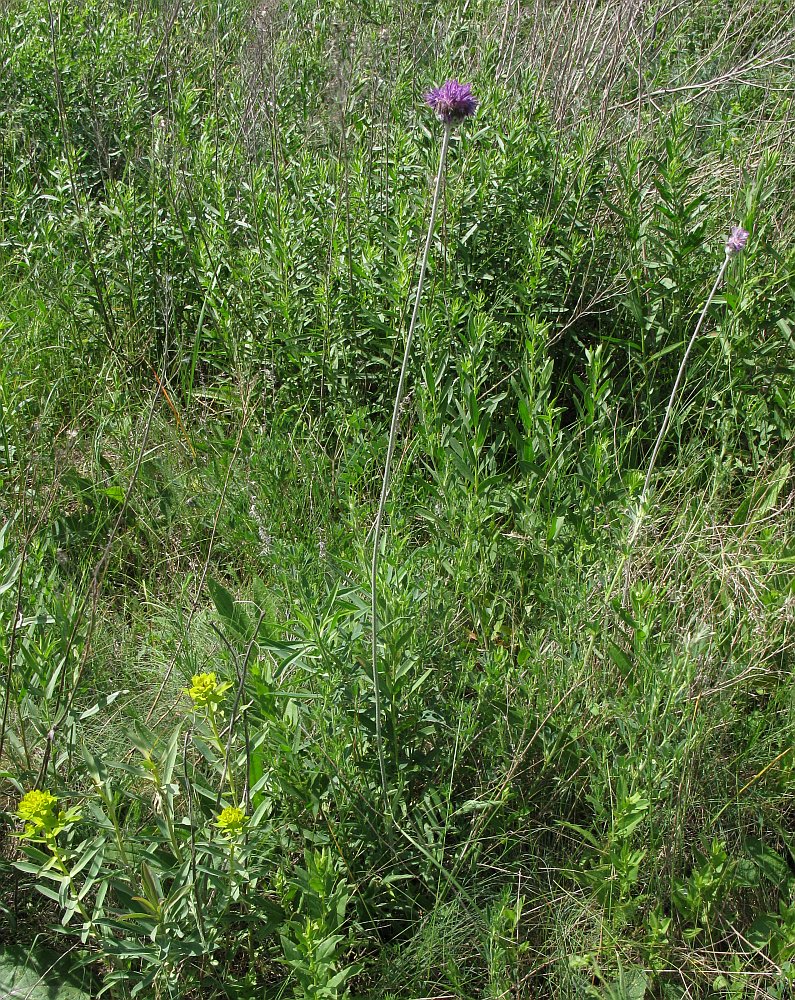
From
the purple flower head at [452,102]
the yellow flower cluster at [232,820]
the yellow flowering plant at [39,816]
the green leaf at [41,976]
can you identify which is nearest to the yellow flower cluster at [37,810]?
the yellow flowering plant at [39,816]

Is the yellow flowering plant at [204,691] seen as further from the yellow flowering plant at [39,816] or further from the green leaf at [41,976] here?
the green leaf at [41,976]

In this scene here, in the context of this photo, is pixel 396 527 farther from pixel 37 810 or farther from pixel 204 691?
pixel 37 810

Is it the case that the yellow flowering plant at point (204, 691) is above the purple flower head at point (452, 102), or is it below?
below

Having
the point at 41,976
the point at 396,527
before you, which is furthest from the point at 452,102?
the point at 41,976

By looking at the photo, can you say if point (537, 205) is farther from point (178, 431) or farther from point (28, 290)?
point (28, 290)

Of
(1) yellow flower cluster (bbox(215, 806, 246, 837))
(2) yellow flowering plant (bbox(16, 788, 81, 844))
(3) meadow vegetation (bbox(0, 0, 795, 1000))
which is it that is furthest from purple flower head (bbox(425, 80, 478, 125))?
(2) yellow flowering plant (bbox(16, 788, 81, 844))

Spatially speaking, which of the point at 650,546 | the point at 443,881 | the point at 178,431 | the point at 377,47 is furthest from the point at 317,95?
the point at 443,881

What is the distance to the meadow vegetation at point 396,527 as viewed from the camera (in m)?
1.90

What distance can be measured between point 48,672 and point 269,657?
523mm

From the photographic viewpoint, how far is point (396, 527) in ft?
7.88

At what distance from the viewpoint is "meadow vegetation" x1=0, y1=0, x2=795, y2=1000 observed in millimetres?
1901

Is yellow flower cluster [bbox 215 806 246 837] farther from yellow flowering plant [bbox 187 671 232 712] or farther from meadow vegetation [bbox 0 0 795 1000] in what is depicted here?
yellow flowering plant [bbox 187 671 232 712]

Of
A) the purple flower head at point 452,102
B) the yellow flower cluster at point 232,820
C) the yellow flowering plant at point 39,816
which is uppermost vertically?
the purple flower head at point 452,102

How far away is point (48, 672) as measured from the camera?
2.12m
